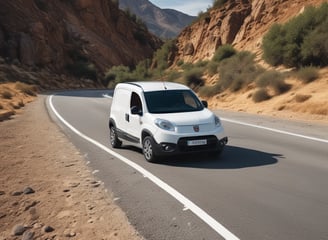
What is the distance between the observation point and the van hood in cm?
995

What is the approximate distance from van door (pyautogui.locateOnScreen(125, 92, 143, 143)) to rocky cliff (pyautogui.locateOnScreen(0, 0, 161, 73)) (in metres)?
56.4

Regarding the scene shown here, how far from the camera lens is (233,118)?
1936 centimetres

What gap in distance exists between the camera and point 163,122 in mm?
9984

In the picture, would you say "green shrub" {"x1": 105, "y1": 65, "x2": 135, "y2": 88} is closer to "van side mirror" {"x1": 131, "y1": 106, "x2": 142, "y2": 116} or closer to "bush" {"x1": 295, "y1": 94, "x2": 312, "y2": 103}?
"bush" {"x1": 295, "y1": 94, "x2": 312, "y2": 103}

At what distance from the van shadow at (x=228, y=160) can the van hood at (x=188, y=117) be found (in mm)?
874

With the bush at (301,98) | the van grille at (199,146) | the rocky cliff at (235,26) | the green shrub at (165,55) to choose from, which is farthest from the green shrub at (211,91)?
the green shrub at (165,55)

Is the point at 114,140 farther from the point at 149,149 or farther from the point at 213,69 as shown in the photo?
the point at 213,69

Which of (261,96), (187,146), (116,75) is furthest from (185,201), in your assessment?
(116,75)

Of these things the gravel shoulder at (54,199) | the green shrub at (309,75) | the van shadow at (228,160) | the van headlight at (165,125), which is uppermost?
the green shrub at (309,75)

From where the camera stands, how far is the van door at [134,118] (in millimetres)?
10812

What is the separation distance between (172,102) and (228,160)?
1945 mm

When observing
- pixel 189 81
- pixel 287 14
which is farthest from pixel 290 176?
pixel 287 14

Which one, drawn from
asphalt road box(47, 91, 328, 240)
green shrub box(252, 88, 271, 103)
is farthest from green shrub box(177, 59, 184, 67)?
asphalt road box(47, 91, 328, 240)

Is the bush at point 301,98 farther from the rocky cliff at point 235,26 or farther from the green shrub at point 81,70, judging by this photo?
the green shrub at point 81,70
